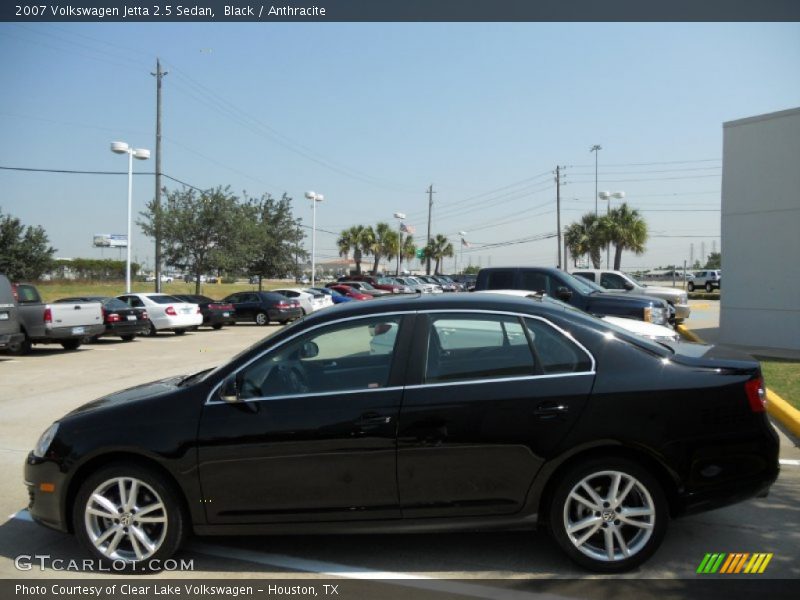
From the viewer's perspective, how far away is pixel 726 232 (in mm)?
15438

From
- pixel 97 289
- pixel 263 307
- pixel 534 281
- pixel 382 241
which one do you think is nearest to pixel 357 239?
pixel 382 241

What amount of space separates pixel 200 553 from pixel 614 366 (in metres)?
2.93

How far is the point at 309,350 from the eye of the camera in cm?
444

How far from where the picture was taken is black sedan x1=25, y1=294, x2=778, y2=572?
398 cm

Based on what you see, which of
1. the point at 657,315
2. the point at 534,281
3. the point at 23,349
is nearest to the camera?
the point at 657,315

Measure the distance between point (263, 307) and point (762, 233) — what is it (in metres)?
18.8

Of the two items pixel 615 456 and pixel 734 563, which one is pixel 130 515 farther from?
Result: pixel 734 563

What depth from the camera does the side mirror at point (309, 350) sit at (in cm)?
438

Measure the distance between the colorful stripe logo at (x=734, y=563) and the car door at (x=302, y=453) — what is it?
198 centimetres

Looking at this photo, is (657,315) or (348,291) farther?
(348,291)

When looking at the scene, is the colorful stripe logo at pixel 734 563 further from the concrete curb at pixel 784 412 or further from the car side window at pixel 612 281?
the car side window at pixel 612 281

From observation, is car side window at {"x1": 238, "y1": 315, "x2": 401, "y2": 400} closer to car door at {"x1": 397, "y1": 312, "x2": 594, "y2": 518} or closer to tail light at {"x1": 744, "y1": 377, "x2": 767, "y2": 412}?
car door at {"x1": 397, "y1": 312, "x2": 594, "y2": 518}

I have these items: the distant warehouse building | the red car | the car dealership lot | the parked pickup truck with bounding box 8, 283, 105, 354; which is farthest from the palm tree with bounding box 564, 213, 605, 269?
the car dealership lot

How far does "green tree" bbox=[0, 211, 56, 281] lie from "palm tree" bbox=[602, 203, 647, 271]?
3937cm
